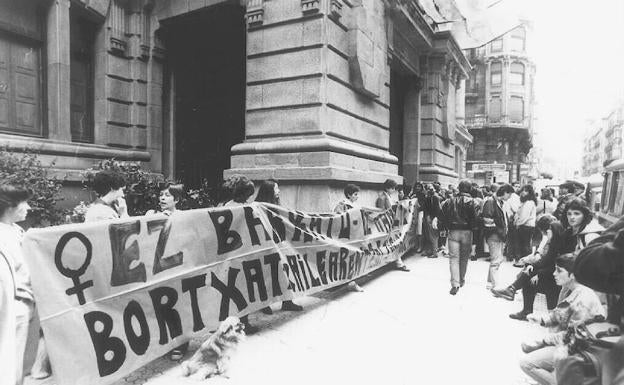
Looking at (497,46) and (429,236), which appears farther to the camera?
(497,46)

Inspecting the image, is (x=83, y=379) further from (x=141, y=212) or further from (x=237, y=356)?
(x=141, y=212)

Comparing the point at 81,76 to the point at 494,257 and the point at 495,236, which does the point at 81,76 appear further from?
the point at 494,257

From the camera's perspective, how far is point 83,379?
294 cm

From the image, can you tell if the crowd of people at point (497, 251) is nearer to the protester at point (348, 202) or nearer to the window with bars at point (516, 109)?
the protester at point (348, 202)

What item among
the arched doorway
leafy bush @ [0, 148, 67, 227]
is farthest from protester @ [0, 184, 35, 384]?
the arched doorway

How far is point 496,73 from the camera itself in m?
48.4

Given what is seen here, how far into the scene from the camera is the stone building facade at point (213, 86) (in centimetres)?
861

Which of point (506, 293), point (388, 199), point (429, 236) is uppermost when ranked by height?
point (388, 199)

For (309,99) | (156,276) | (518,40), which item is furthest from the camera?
(518,40)

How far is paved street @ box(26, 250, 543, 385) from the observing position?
3.77 metres

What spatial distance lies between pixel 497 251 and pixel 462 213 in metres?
1.04

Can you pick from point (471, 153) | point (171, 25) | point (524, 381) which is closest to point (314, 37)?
point (171, 25)

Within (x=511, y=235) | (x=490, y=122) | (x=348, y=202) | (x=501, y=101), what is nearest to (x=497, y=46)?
(x=501, y=101)

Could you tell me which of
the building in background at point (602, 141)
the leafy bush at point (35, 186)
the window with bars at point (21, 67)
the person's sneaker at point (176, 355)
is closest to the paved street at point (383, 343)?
the person's sneaker at point (176, 355)
